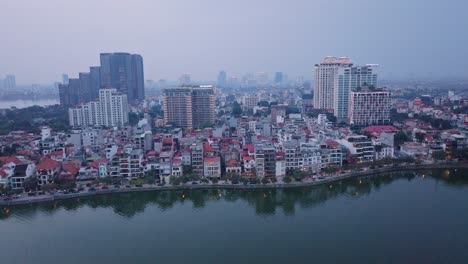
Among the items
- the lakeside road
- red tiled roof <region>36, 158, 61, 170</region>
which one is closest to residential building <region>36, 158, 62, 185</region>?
red tiled roof <region>36, 158, 61, 170</region>

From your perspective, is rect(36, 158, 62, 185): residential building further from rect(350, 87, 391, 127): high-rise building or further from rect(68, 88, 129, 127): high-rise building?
rect(350, 87, 391, 127): high-rise building

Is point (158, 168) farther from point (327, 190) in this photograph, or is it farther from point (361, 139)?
point (361, 139)

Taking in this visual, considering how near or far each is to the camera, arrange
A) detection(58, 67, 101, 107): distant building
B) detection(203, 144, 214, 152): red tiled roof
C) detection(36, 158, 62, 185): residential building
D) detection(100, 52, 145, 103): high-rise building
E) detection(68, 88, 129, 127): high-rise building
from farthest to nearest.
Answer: detection(100, 52, 145, 103): high-rise building < detection(58, 67, 101, 107): distant building < detection(68, 88, 129, 127): high-rise building < detection(203, 144, 214, 152): red tiled roof < detection(36, 158, 62, 185): residential building

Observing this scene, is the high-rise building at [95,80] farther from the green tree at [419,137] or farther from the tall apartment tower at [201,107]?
the green tree at [419,137]

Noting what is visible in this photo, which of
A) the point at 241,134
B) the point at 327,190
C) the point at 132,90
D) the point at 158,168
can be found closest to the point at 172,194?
the point at 158,168

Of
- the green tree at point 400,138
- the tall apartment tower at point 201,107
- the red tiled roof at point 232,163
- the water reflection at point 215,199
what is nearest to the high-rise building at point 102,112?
the tall apartment tower at point 201,107

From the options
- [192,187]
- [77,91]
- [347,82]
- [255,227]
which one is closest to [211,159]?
[192,187]
